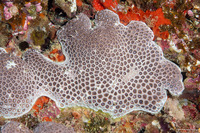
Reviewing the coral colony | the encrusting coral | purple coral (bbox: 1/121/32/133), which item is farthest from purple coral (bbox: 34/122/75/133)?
the coral colony

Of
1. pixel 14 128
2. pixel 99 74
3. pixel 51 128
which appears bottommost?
pixel 14 128

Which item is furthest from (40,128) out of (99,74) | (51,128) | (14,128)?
(99,74)

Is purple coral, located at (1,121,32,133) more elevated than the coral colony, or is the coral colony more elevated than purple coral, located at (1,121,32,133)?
the coral colony

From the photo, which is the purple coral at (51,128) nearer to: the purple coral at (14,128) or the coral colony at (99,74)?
the purple coral at (14,128)

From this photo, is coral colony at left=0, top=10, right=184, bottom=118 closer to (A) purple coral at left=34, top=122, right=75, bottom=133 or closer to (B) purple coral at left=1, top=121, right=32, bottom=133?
(B) purple coral at left=1, top=121, right=32, bottom=133

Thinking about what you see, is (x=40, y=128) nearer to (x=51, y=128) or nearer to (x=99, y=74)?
(x=51, y=128)

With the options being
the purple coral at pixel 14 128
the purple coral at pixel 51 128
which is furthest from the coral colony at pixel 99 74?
the purple coral at pixel 51 128

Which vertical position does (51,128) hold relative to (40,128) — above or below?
above

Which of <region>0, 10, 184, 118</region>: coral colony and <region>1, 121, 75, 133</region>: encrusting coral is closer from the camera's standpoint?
<region>0, 10, 184, 118</region>: coral colony
